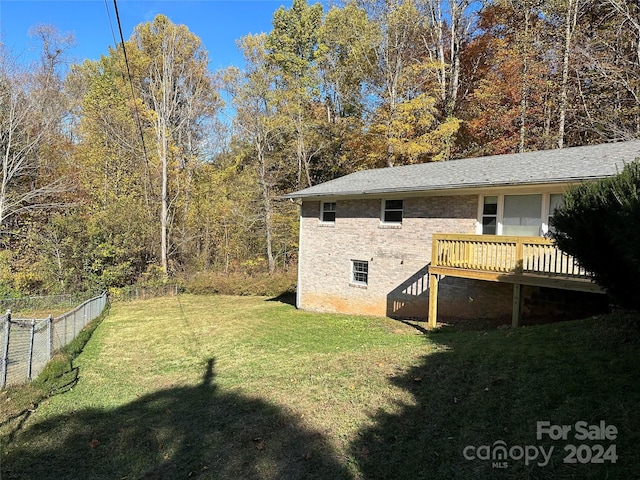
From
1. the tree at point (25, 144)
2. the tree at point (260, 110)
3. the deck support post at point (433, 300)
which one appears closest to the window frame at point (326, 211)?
the deck support post at point (433, 300)

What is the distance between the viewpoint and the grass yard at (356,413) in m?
3.78

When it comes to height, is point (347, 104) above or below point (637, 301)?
above

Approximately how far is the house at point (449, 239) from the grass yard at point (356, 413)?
224 centimetres

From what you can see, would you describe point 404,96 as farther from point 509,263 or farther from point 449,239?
point 509,263

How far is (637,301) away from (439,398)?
2.56m

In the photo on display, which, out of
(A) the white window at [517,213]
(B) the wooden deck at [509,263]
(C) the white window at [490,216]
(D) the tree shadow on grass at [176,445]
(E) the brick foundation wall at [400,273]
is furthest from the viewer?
(C) the white window at [490,216]

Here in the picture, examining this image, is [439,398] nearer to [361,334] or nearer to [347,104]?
[361,334]

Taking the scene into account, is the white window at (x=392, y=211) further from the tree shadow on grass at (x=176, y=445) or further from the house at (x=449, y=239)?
Answer: the tree shadow on grass at (x=176, y=445)

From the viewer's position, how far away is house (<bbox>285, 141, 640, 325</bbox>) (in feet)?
30.6

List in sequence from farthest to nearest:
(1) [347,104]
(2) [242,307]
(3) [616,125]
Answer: (1) [347,104] < (2) [242,307] < (3) [616,125]

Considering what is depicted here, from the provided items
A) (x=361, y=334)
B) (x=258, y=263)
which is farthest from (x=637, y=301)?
(x=258, y=263)

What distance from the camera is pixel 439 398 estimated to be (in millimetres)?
4977

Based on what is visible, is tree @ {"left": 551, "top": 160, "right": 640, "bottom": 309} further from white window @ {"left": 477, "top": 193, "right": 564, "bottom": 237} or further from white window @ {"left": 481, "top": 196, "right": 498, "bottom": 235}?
white window @ {"left": 481, "top": 196, "right": 498, "bottom": 235}

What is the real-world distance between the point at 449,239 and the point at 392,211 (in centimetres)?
371
